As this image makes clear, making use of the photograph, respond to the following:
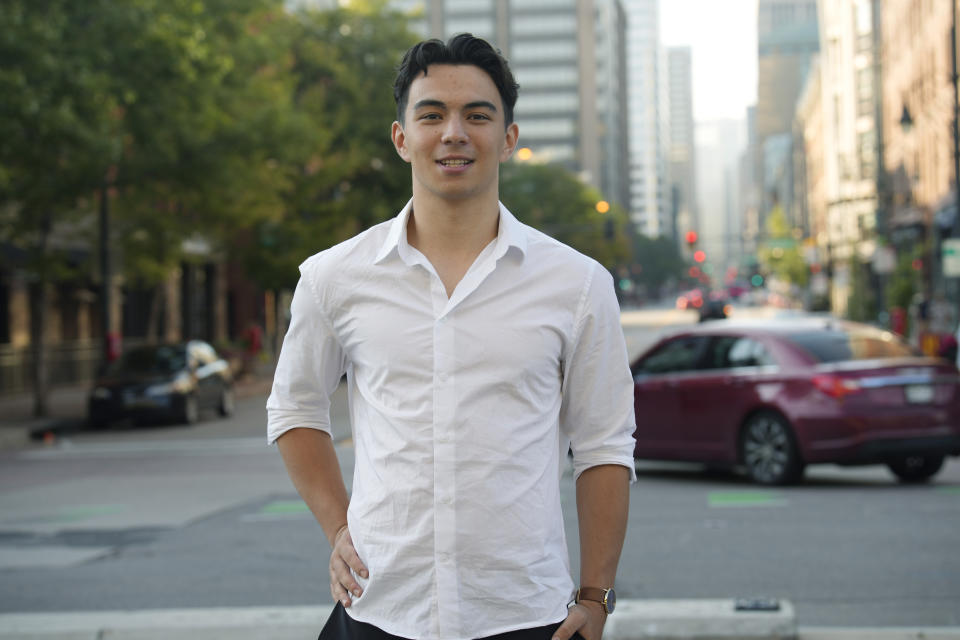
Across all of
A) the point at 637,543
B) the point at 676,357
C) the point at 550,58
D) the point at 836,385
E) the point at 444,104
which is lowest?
the point at 637,543

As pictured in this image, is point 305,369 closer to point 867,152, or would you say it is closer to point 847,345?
point 847,345

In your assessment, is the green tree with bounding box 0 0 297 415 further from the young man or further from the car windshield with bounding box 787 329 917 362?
the young man

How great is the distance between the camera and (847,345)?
42.5 ft

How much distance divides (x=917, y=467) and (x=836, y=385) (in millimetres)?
1466

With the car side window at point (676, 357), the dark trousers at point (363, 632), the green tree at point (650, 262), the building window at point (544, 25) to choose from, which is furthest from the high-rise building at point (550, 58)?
the dark trousers at point (363, 632)

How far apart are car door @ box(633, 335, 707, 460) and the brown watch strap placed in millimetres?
10681

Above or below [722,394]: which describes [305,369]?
above

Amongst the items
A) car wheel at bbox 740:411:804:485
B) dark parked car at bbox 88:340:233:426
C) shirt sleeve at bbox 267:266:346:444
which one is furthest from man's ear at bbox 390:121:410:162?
dark parked car at bbox 88:340:233:426

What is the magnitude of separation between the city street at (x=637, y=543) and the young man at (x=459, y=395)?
471 cm

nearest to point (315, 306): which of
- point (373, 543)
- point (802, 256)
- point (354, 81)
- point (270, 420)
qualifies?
point (270, 420)

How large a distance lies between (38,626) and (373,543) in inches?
168

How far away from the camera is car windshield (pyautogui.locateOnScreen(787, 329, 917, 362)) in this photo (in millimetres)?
12812

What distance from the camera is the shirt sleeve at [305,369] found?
2979 millimetres

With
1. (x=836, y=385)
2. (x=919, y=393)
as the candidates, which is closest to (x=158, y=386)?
(x=836, y=385)
